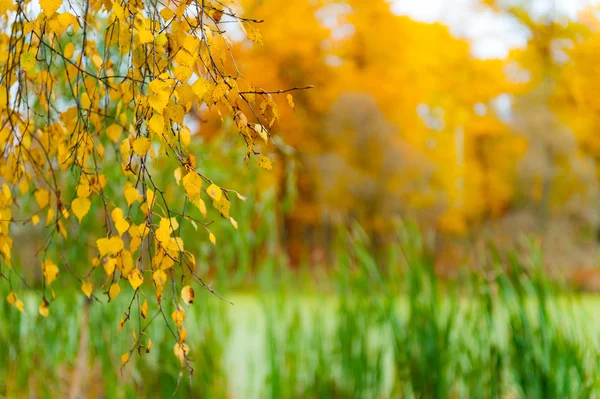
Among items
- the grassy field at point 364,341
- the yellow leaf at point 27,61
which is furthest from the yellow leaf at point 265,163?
the grassy field at point 364,341

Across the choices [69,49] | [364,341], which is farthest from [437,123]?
[69,49]

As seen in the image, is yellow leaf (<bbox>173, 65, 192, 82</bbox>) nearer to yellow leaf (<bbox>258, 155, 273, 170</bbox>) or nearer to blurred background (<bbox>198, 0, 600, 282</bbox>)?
yellow leaf (<bbox>258, 155, 273, 170</bbox>)

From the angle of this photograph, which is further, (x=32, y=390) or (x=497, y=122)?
(x=497, y=122)

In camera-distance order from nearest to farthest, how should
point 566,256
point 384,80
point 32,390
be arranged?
point 32,390 < point 566,256 < point 384,80

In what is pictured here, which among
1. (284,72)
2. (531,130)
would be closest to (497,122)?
(531,130)

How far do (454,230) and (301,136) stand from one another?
88.1 inches

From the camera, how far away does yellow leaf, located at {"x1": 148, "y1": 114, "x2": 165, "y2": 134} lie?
0.72 m

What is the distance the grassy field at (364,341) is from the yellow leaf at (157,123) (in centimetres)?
139

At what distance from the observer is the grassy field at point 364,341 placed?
194 centimetres

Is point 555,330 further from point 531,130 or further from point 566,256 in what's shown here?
point 531,130

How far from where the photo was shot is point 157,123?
2.37 ft

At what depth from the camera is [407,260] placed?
2.16 metres

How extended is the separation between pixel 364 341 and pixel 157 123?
167 centimetres

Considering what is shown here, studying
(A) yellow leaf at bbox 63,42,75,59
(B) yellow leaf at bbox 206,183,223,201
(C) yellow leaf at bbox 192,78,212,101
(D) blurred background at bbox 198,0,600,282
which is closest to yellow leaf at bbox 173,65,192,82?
(C) yellow leaf at bbox 192,78,212,101
